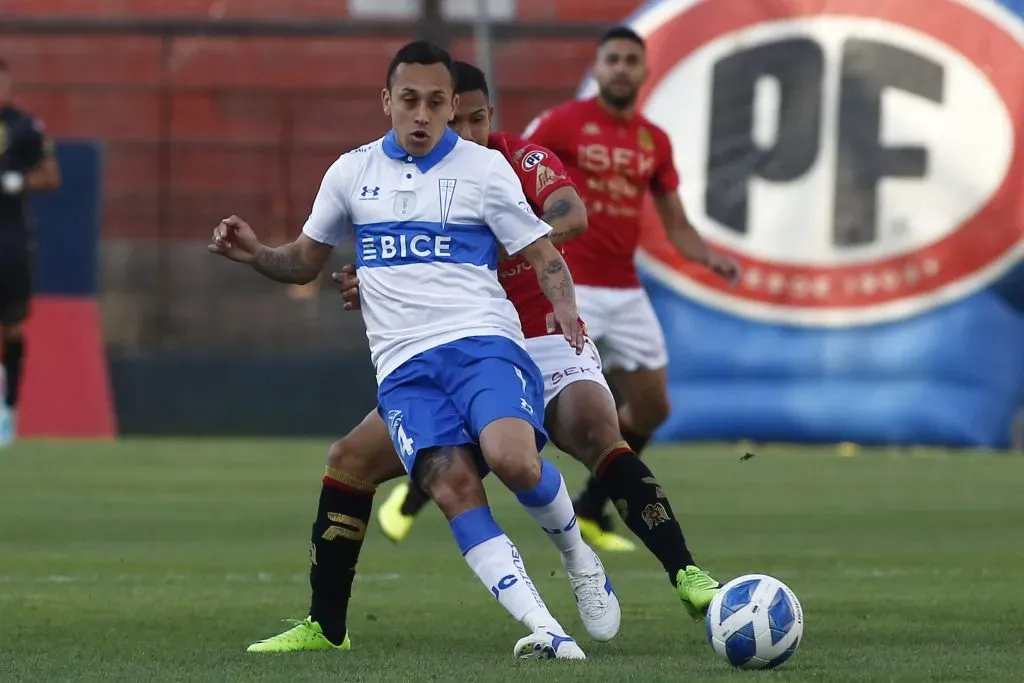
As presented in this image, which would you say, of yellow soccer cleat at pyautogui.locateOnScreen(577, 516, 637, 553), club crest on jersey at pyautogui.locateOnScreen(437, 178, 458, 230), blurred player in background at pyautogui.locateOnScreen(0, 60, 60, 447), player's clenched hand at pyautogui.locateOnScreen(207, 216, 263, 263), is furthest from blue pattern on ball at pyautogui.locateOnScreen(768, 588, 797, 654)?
blurred player in background at pyautogui.locateOnScreen(0, 60, 60, 447)

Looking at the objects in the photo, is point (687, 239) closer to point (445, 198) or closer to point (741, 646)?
point (445, 198)

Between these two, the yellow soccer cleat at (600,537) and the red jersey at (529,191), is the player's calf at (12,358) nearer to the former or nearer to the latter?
the yellow soccer cleat at (600,537)

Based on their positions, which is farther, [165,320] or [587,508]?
[165,320]

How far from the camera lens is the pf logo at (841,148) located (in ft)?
54.4

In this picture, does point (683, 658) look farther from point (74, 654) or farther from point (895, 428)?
point (895, 428)

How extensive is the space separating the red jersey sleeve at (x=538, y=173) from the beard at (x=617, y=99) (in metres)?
3.03

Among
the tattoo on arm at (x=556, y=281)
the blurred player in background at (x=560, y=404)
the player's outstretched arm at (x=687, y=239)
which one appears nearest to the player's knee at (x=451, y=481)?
the blurred player in background at (x=560, y=404)

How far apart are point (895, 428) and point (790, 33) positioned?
11.0 ft

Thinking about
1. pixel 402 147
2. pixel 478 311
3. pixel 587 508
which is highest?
pixel 402 147

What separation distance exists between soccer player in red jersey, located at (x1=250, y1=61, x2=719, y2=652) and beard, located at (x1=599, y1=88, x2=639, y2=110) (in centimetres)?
266

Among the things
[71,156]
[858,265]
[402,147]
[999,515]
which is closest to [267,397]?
[71,156]

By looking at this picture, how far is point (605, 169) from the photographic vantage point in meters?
9.39

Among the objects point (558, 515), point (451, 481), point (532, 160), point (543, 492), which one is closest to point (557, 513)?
point (558, 515)

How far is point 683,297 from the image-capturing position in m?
16.8
